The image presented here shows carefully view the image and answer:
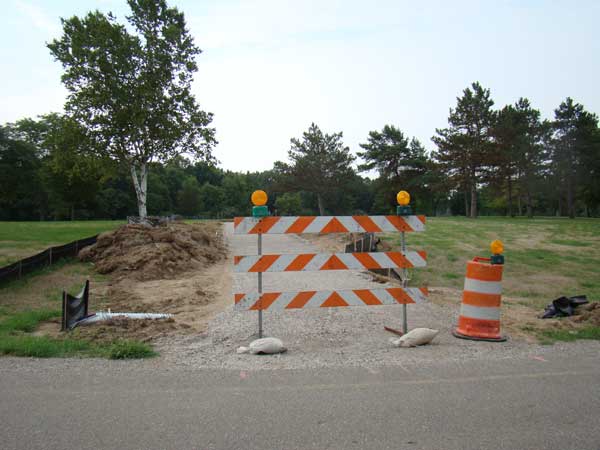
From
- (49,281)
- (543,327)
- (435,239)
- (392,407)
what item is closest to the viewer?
(392,407)

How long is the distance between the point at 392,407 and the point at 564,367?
8.09ft

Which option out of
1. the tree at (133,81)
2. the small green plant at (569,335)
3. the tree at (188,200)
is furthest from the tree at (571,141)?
the tree at (188,200)

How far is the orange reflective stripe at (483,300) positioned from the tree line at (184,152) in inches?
999

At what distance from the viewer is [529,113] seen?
55750 millimetres

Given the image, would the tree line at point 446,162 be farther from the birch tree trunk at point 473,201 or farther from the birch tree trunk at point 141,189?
the birch tree trunk at point 141,189

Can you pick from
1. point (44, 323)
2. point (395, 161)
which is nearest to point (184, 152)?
point (44, 323)

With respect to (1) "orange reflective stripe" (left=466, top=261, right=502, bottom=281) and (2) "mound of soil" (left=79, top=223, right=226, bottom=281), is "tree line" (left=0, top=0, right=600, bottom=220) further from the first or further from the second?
(1) "orange reflective stripe" (left=466, top=261, right=502, bottom=281)

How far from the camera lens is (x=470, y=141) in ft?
170

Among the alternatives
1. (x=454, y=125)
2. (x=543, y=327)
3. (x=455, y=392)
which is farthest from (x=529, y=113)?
(x=455, y=392)

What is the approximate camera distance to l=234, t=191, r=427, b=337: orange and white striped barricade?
6.41 meters

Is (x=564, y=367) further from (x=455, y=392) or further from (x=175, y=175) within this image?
(x=175, y=175)

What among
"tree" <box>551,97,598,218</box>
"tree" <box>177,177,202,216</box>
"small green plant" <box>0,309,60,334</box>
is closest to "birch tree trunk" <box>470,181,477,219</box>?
"tree" <box>551,97,598,218</box>

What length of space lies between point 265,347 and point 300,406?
5.96 ft

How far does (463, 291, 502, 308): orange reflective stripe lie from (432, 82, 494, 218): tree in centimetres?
4721
